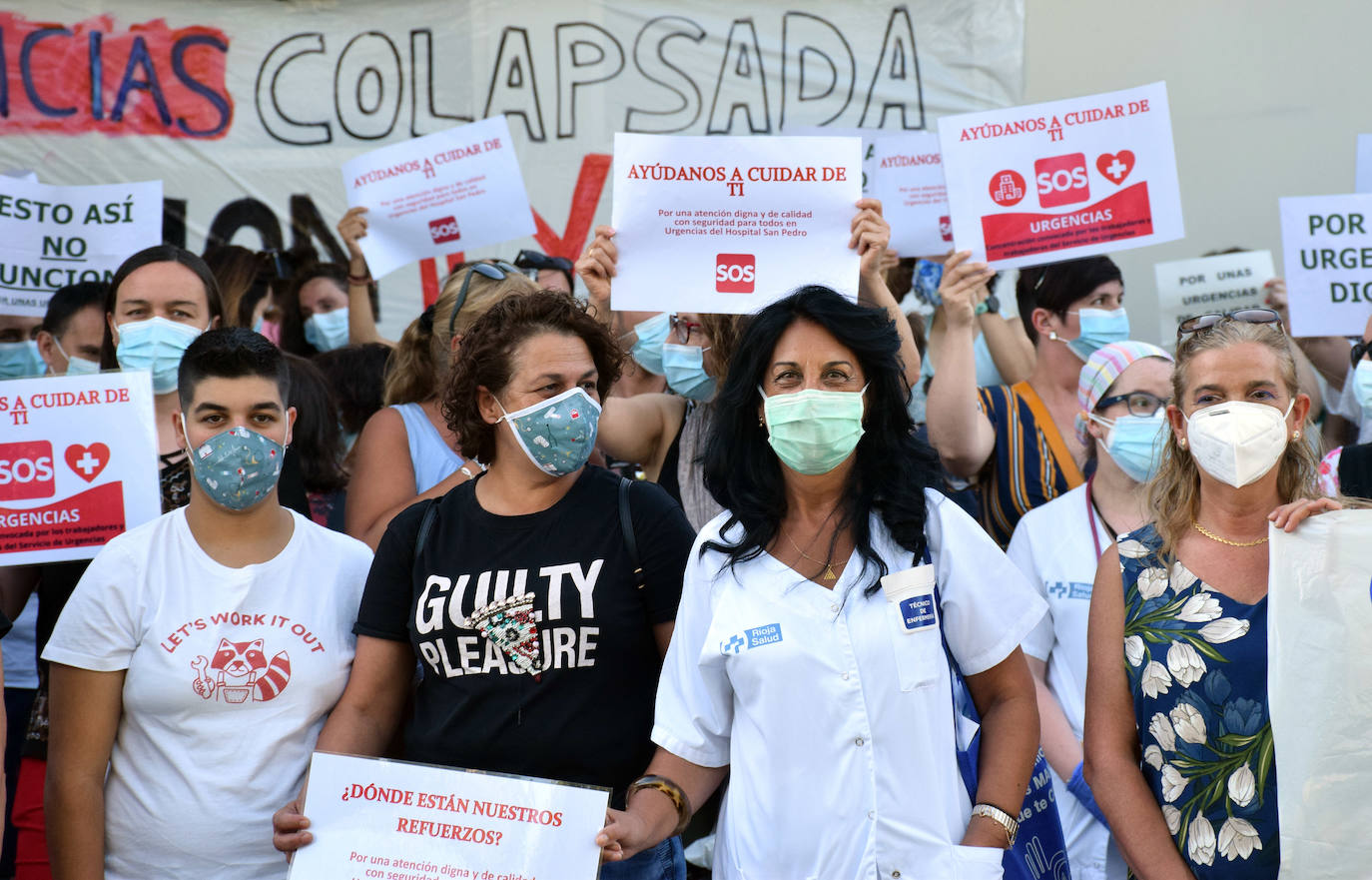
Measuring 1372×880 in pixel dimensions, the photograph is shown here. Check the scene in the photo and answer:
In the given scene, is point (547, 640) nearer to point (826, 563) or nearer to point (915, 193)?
point (826, 563)

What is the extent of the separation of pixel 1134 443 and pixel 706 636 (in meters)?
1.81

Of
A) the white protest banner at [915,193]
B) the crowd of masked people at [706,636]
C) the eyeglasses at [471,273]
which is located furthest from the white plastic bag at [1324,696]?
the white protest banner at [915,193]

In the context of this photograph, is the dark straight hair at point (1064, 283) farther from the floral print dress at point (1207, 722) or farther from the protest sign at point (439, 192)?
the floral print dress at point (1207, 722)

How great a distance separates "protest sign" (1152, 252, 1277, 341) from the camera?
251 inches

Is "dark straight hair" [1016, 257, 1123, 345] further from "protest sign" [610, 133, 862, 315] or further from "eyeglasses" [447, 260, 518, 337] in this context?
"eyeglasses" [447, 260, 518, 337]

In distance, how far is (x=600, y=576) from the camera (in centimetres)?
291

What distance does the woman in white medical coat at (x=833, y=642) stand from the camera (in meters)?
2.55

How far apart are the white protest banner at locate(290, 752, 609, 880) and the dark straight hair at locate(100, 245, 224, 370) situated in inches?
76.3

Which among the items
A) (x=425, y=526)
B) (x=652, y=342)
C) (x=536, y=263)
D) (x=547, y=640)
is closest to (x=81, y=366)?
(x=536, y=263)

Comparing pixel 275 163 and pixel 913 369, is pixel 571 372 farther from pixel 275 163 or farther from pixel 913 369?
pixel 275 163

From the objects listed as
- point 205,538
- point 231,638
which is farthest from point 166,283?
point 231,638

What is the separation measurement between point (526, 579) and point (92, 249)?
3.25m

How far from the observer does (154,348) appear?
4027 mm

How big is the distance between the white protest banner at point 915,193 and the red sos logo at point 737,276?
2095mm
